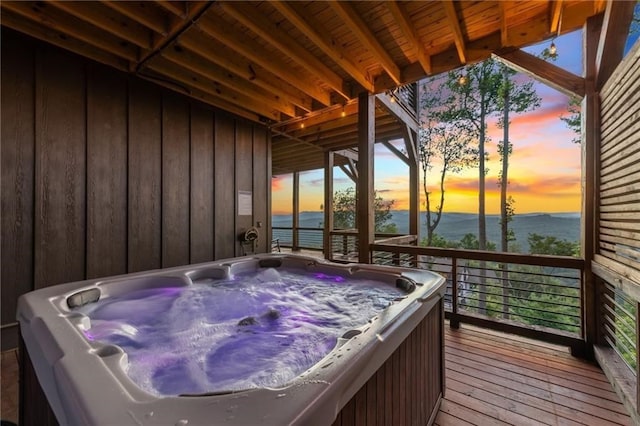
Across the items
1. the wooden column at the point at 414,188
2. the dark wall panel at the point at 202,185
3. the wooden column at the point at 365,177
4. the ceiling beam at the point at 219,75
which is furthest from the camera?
the wooden column at the point at 414,188

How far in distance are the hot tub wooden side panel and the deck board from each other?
7.6 inches

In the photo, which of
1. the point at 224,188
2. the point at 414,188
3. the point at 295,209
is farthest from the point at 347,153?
the point at 224,188

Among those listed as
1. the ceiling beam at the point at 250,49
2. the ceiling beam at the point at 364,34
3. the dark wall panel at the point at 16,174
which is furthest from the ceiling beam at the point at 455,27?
the dark wall panel at the point at 16,174

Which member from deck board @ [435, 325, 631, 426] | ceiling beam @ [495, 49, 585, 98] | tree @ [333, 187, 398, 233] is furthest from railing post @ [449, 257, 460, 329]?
tree @ [333, 187, 398, 233]

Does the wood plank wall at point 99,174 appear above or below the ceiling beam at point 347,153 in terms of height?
below

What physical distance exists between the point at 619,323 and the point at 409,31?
8.77ft

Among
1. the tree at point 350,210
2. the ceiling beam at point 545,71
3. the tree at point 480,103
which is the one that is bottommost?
the tree at point 350,210

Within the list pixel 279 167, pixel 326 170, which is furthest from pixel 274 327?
pixel 279 167

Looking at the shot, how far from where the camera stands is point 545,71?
220 centimetres

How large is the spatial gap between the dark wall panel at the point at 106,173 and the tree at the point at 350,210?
21.3ft

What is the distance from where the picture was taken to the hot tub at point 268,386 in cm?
62

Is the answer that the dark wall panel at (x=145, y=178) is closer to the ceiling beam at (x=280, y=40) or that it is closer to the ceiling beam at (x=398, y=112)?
the ceiling beam at (x=280, y=40)

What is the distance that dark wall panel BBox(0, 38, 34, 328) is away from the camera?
2.21 meters

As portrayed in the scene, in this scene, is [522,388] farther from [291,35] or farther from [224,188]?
[224,188]
